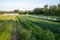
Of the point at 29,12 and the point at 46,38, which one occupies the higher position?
the point at 46,38

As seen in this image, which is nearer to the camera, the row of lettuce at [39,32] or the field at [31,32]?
the row of lettuce at [39,32]

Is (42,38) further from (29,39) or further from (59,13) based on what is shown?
(59,13)

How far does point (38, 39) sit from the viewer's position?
11.8 meters

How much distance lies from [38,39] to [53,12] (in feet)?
240

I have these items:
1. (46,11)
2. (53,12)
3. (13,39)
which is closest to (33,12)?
(46,11)

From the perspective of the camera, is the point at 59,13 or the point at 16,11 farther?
the point at 16,11

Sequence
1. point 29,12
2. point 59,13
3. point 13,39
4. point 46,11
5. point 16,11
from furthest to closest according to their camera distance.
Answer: point 16,11
point 29,12
point 46,11
point 59,13
point 13,39

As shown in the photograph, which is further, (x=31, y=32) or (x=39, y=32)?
(x=31, y=32)

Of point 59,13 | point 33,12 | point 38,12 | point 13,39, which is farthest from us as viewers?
point 33,12

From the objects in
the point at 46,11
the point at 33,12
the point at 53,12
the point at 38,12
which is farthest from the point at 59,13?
the point at 33,12

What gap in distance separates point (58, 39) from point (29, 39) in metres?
2.01

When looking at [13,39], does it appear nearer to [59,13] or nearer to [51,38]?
[51,38]

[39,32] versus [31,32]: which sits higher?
[39,32]

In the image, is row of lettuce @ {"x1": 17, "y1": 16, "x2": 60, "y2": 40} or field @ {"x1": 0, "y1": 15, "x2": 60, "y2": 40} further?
field @ {"x1": 0, "y1": 15, "x2": 60, "y2": 40}
